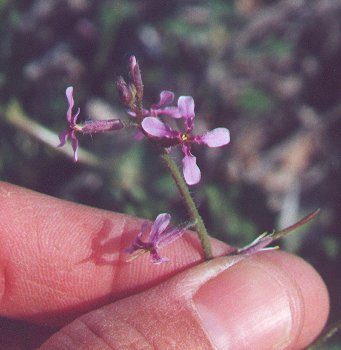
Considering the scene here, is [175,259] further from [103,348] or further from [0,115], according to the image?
[0,115]

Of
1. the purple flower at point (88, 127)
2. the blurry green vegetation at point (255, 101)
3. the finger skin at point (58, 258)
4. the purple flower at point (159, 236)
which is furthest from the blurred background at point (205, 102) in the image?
the purple flower at point (88, 127)

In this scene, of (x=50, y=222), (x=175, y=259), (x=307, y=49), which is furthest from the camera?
(x=307, y=49)

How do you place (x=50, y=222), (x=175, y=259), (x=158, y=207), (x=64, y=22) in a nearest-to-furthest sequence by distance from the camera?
(x=175, y=259) → (x=50, y=222) → (x=158, y=207) → (x=64, y=22)

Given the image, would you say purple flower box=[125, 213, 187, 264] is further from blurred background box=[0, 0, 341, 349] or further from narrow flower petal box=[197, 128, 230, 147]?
blurred background box=[0, 0, 341, 349]

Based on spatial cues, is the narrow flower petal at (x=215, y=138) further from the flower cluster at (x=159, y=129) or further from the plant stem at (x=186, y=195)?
the plant stem at (x=186, y=195)

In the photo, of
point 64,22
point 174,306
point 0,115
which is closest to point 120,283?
point 174,306

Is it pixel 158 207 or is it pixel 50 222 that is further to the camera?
pixel 158 207
